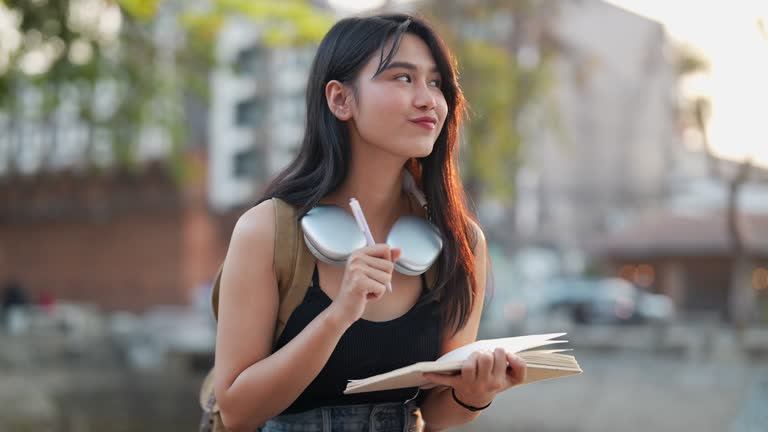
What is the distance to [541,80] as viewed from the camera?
19.9 meters

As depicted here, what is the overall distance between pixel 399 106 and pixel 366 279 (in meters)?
0.42

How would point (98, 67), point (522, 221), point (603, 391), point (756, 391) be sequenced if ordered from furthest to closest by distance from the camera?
1. point (522, 221)
2. point (603, 391)
3. point (756, 391)
4. point (98, 67)

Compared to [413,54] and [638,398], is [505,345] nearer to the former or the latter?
[413,54]

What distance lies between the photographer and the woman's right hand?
1.74 m

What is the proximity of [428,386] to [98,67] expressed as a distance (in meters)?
9.39

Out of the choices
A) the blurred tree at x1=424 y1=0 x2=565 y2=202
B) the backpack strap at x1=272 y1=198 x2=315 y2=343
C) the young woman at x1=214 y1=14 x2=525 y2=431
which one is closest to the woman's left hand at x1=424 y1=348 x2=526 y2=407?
the young woman at x1=214 y1=14 x2=525 y2=431

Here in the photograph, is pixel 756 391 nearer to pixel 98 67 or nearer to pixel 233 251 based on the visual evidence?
pixel 98 67

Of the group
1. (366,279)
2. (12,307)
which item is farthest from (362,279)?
(12,307)

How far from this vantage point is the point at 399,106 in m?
1.95

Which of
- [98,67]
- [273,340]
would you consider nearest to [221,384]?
[273,340]

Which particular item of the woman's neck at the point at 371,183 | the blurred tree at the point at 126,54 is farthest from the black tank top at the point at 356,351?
the blurred tree at the point at 126,54

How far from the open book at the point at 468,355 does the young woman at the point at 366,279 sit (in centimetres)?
4

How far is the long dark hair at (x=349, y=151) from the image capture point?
1.99 meters

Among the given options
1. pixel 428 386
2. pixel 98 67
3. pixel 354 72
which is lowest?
pixel 428 386
